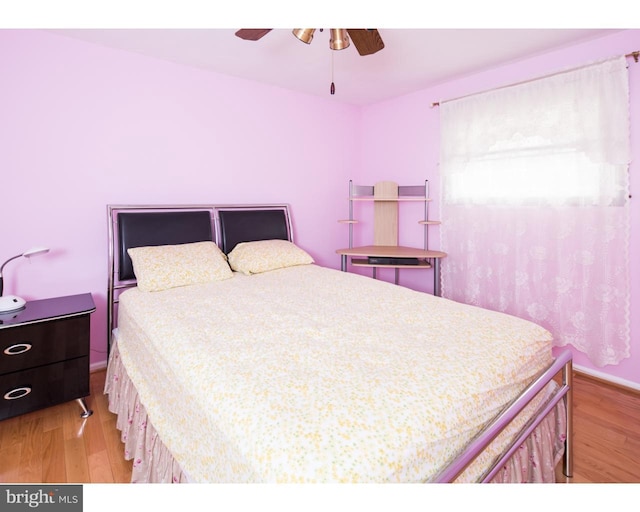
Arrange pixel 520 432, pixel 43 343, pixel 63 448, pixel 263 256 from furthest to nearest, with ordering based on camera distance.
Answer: pixel 263 256, pixel 43 343, pixel 63 448, pixel 520 432

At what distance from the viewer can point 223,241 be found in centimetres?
287

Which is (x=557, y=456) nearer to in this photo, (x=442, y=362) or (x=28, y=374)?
(x=442, y=362)

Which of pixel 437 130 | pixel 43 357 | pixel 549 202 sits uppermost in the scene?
pixel 437 130

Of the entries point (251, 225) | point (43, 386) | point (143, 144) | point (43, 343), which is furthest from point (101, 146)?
point (43, 386)

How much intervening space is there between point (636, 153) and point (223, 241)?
2916mm

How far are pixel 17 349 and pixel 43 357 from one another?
121 mm

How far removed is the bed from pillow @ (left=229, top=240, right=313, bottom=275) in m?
0.30

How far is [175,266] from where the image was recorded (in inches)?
90.6

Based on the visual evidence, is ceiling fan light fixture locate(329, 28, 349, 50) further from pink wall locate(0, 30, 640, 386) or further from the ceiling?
pink wall locate(0, 30, 640, 386)

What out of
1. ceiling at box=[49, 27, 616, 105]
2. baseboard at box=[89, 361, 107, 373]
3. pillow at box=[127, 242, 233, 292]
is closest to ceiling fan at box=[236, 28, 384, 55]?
ceiling at box=[49, 27, 616, 105]

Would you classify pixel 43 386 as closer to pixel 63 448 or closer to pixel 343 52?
pixel 63 448

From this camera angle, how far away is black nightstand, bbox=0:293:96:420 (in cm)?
175

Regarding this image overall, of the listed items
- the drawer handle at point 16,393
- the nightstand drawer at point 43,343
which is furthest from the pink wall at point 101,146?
the drawer handle at point 16,393
